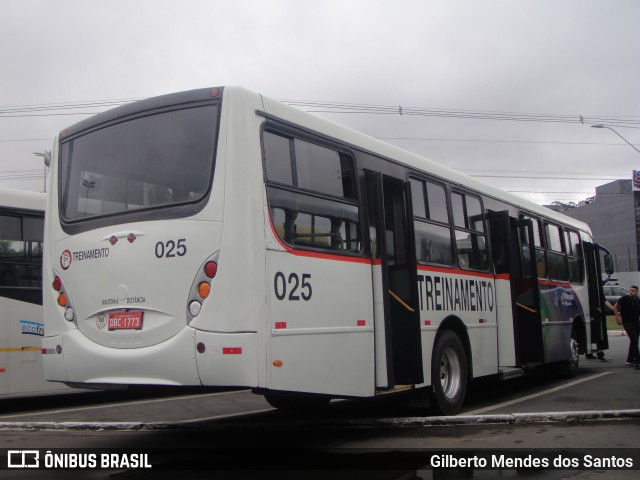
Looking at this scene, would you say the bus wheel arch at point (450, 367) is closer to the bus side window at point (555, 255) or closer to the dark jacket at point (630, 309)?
the bus side window at point (555, 255)

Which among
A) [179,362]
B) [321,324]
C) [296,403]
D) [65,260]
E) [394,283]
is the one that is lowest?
[296,403]

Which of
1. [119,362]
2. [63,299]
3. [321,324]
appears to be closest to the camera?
[119,362]

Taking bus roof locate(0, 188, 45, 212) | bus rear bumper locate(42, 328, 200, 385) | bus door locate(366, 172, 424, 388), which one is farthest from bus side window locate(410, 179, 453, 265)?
bus roof locate(0, 188, 45, 212)

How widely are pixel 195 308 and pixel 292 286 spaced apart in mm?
926

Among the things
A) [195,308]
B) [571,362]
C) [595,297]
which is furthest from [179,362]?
[595,297]

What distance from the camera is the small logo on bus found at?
23.0ft

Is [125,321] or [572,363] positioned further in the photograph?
[572,363]

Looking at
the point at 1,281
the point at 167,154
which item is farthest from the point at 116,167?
the point at 1,281

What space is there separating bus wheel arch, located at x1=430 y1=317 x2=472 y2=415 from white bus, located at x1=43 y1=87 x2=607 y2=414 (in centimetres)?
4

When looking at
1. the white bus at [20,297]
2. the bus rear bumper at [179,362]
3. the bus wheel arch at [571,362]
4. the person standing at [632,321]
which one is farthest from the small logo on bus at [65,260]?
Result: the person standing at [632,321]

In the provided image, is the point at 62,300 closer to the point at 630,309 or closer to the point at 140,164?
the point at 140,164

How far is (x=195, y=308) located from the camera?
5.94 metres

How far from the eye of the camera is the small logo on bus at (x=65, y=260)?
23.0 ft

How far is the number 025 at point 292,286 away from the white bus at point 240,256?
1 cm
